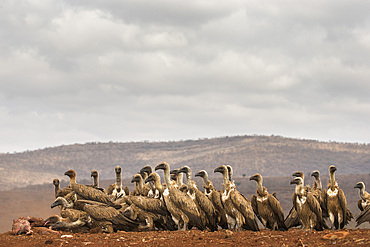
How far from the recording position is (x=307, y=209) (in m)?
15.9

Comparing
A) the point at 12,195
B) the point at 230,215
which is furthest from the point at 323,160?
the point at 230,215

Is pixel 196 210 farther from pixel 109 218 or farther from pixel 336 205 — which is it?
pixel 336 205

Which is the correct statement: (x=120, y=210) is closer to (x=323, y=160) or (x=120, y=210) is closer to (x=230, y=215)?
(x=230, y=215)

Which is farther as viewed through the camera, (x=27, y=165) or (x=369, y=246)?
(x=27, y=165)

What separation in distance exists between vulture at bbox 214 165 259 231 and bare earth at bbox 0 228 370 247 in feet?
5.62

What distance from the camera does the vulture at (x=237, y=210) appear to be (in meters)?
16.2

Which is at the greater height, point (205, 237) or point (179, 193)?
point (179, 193)

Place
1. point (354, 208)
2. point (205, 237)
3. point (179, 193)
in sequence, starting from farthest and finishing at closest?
point (354, 208)
point (179, 193)
point (205, 237)

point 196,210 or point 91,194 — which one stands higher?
A: point 91,194

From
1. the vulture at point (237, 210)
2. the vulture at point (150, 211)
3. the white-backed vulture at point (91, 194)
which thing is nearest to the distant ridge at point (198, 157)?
the white-backed vulture at point (91, 194)

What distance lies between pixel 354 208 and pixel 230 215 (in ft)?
96.2

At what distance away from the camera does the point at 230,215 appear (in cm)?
1658

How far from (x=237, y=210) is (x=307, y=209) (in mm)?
2031

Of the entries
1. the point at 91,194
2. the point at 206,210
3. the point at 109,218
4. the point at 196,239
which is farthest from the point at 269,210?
the point at 91,194
